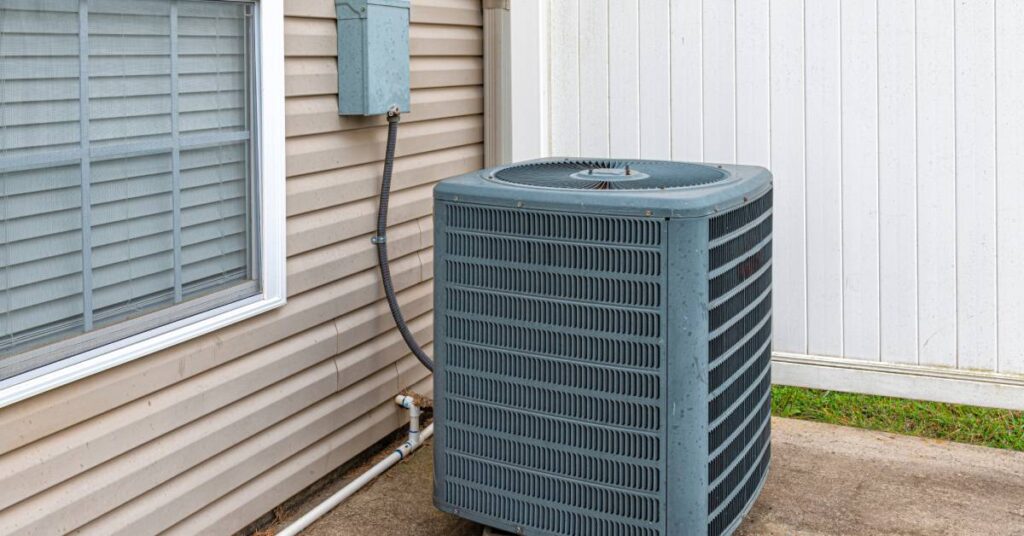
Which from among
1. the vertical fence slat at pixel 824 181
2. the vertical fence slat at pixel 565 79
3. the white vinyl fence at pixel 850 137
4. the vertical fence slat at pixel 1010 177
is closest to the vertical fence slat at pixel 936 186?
the white vinyl fence at pixel 850 137

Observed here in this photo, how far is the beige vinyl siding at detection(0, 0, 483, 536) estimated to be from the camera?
246 centimetres

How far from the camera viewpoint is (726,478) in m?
2.88

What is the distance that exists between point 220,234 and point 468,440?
0.84m

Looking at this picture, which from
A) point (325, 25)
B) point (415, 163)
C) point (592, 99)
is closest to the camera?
point (325, 25)

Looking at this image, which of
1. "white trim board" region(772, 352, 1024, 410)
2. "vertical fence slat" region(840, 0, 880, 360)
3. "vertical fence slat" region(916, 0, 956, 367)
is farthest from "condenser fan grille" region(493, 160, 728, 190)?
"white trim board" region(772, 352, 1024, 410)

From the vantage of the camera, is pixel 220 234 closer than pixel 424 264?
Yes

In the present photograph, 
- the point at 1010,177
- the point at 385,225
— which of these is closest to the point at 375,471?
the point at 385,225

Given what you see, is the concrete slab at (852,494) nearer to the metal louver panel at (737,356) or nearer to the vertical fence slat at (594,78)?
the metal louver panel at (737,356)

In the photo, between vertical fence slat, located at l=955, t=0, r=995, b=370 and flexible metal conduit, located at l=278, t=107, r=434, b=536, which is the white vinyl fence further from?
flexible metal conduit, located at l=278, t=107, r=434, b=536

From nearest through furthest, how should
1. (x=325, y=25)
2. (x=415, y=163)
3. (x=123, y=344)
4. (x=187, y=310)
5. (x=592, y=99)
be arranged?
1. (x=123, y=344)
2. (x=187, y=310)
3. (x=325, y=25)
4. (x=415, y=163)
5. (x=592, y=99)

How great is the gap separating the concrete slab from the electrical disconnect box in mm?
1174

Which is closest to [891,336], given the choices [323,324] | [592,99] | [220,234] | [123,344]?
[592,99]

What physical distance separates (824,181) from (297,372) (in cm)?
205

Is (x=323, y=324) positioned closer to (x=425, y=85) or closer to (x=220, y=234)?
(x=220, y=234)
